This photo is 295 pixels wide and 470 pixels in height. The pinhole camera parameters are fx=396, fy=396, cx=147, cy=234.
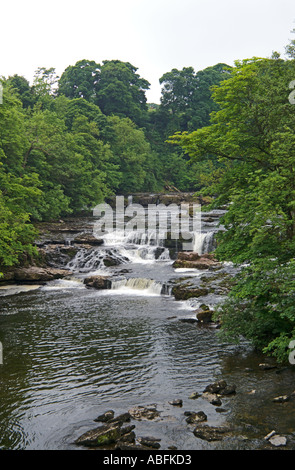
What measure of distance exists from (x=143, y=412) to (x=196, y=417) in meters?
1.36

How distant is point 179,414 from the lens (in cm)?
991

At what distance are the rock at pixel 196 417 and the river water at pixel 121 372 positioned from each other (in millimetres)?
146

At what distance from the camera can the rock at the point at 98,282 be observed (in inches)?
1028

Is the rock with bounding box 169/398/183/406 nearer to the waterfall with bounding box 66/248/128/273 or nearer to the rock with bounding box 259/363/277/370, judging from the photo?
the rock with bounding box 259/363/277/370

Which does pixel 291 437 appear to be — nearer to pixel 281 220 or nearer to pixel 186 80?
pixel 281 220

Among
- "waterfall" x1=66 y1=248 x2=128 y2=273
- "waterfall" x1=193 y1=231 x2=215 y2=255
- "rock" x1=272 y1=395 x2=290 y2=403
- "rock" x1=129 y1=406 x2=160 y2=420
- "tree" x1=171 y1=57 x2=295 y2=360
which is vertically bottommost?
"rock" x1=129 y1=406 x2=160 y2=420

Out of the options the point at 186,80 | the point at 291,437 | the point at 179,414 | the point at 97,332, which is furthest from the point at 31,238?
the point at 186,80

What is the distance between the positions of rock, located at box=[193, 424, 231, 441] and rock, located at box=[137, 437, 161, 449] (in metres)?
0.92

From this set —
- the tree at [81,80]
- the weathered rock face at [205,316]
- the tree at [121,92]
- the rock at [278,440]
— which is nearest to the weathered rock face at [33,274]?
the weathered rock face at [205,316]

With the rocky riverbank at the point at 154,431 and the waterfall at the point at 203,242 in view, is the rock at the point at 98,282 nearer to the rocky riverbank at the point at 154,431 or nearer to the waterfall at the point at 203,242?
the waterfall at the point at 203,242

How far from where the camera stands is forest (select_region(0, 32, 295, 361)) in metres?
12.3

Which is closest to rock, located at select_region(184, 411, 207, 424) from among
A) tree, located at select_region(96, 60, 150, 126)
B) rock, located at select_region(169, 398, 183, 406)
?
rock, located at select_region(169, 398, 183, 406)

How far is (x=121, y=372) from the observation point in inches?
507
